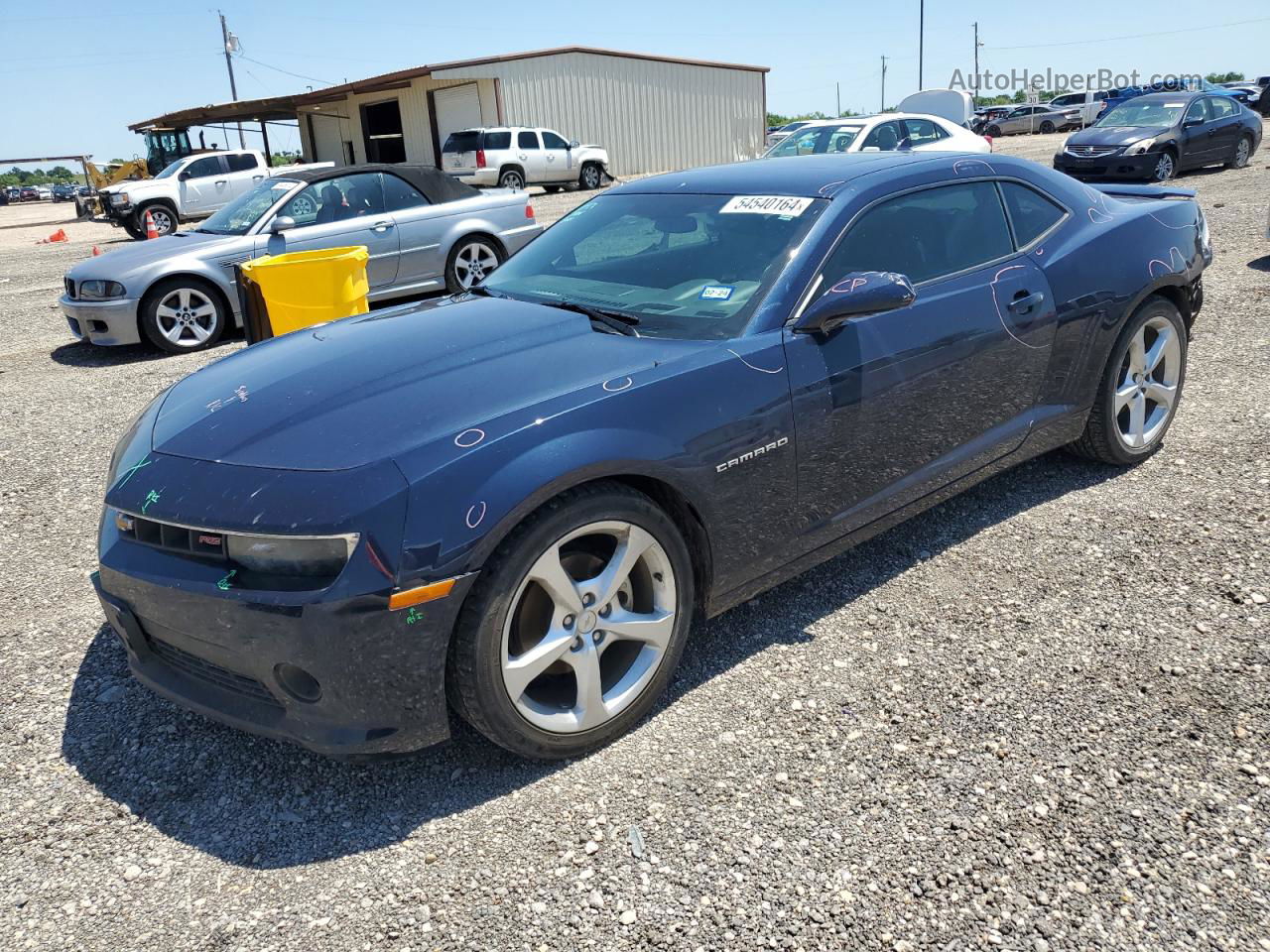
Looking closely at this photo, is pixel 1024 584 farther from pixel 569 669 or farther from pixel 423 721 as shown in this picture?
pixel 423 721

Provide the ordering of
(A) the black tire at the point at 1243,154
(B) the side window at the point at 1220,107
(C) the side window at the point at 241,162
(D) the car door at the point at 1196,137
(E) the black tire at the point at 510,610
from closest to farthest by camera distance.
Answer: (E) the black tire at the point at 510,610, (D) the car door at the point at 1196,137, (B) the side window at the point at 1220,107, (A) the black tire at the point at 1243,154, (C) the side window at the point at 241,162

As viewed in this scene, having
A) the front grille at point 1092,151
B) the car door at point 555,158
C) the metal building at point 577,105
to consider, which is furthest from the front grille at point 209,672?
the metal building at point 577,105

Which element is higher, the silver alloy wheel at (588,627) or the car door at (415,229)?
the car door at (415,229)

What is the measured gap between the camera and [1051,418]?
4164 mm

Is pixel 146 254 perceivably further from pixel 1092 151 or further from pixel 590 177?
pixel 590 177

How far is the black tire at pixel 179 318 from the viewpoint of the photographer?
823 cm

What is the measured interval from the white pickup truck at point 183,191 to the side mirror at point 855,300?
756 inches

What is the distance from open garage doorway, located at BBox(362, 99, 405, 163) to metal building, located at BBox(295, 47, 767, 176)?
1.6 inches

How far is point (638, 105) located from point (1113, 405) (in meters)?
30.3

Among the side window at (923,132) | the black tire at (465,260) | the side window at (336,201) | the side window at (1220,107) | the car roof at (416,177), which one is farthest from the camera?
the side window at (1220,107)

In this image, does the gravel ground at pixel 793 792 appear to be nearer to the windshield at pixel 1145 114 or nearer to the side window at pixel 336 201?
the side window at pixel 336 201

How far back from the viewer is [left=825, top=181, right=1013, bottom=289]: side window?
138 inches

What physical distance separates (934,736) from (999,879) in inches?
22.2

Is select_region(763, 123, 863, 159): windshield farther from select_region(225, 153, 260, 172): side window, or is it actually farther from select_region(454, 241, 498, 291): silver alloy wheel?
select_region(225, 153, 260, 172): side window
